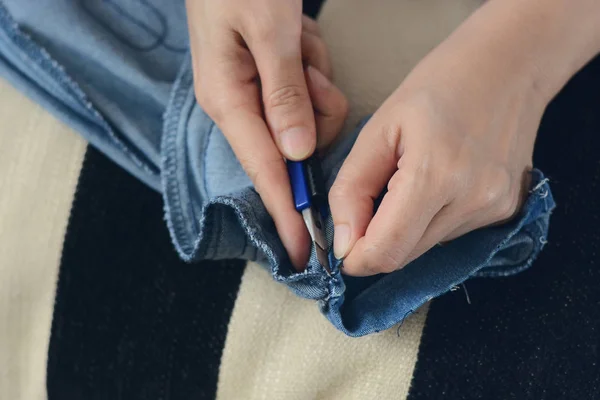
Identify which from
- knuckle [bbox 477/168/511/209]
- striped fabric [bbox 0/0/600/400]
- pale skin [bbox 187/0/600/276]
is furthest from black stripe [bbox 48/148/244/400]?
knuckle [bbox 477/168/511/209]

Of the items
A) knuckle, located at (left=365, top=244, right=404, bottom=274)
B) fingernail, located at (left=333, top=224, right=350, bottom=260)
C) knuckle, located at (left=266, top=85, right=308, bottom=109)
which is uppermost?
knuckle, located at (left=266, top=85, right=308, bottom=109)

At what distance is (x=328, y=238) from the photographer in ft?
1.85

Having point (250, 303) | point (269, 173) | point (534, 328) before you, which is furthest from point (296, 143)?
point (534, 328)

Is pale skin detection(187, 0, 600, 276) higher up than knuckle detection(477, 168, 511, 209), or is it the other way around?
pale skin detection(187, 0, 600, 276)

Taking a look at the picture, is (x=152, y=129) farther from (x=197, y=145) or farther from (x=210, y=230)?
(x=210, y=230)

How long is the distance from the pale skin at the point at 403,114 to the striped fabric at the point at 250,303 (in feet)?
0.22

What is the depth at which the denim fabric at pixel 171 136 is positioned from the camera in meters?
0.56

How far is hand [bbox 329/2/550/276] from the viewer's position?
20.1 inches

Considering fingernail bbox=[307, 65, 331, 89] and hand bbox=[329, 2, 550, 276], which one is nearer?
hand bbox=[329, 2, 550, 276]

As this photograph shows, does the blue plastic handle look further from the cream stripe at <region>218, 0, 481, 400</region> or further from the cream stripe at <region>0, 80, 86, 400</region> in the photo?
the cream stripe at <region>0, 80, 86, 400</region>

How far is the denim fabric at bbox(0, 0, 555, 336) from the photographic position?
56cm

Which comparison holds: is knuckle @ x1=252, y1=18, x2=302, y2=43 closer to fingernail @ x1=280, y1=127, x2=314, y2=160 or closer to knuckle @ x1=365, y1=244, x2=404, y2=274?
fingernail @ x1=280, y1=127, x2=314, y2=160

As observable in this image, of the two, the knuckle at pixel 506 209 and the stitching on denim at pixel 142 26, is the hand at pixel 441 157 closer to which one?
the knuckle at pixel 506 209

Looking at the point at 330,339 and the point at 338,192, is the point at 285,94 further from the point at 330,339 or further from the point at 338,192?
the point at 330,339
